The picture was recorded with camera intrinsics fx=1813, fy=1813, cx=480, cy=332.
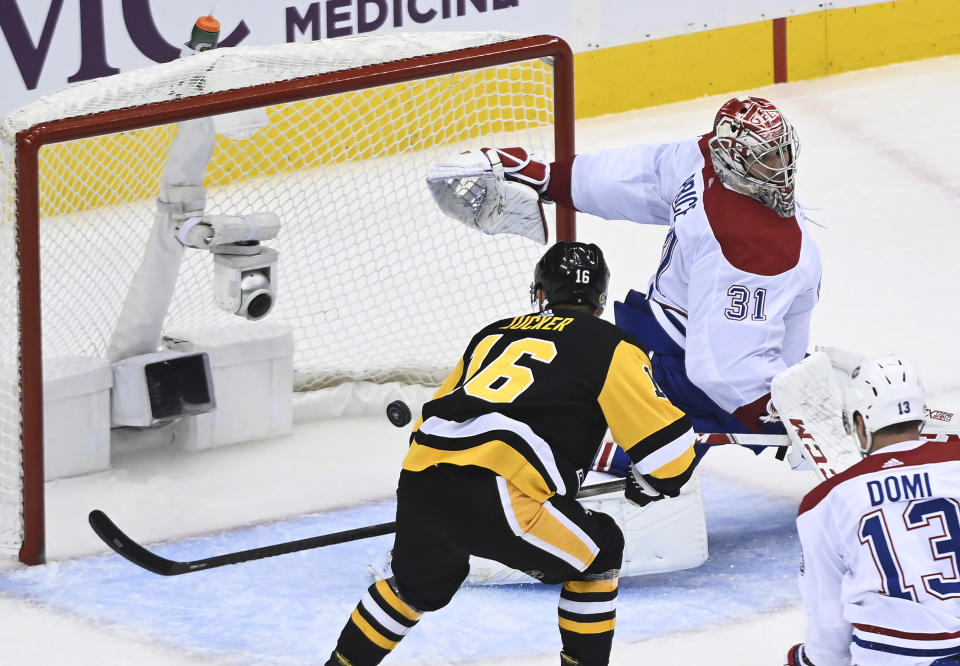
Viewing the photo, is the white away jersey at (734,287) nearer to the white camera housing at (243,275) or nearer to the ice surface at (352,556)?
the ice surface at (352,556)

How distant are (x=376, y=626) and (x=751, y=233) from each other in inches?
47.4

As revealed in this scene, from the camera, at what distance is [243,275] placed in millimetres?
4035

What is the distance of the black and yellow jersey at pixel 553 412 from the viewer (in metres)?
2.84

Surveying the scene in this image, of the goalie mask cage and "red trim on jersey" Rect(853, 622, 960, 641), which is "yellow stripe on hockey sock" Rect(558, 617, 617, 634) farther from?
Answer: the goalie mask cage

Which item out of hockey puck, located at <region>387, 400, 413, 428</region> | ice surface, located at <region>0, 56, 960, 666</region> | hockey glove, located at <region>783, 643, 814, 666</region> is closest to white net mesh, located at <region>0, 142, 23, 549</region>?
ice surface, located at <region>0, 56, 960, 666</region>

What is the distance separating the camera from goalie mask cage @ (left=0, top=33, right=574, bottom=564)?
12.5 feet

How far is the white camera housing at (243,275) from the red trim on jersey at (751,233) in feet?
3.32

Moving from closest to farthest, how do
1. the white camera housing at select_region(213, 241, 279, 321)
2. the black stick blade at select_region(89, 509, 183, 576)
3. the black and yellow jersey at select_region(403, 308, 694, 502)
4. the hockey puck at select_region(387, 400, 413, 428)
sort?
1. the black and yellow jersey at select_region(403, 308, 694, 502)
2. the black stick blade at select_region(89, 509, 183, 576)
3. the white camera housing at select_region(213, 241, 279, 321)
4. the hockey puck at select_region(387, 400, 413, 428)

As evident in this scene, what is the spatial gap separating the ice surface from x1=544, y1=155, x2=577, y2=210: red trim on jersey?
769mm

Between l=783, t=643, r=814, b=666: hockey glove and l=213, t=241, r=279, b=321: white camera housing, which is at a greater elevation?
l=213, t=241, r=279, b=321: white camera housing

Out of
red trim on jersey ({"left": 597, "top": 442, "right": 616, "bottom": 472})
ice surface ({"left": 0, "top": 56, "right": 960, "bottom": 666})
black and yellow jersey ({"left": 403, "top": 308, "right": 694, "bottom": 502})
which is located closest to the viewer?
black and yellow jersey ({"left": 403, "top": 308, "right": 694, "bottom": 502})

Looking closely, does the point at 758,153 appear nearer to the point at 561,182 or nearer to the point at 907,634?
the point at 561,182

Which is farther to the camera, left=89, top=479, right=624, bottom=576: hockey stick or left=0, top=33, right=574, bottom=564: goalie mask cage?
left=0, top=33, right=574, bottom=564: goalie mask cage

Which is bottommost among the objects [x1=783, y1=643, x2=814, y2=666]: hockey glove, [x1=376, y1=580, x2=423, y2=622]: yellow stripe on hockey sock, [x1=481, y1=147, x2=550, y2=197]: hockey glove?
[x1=783, y1=643, x2=814, y2=666]: hockey glove
